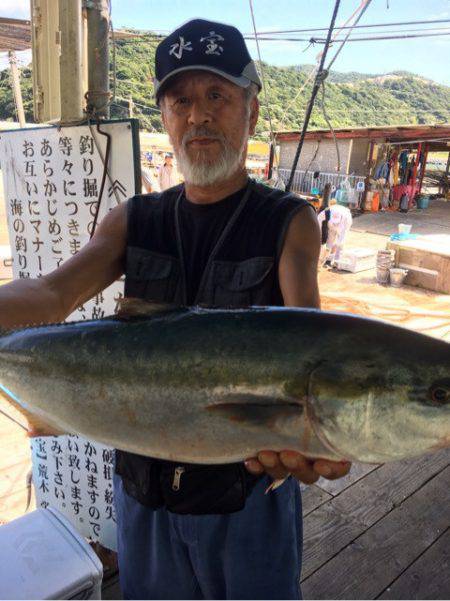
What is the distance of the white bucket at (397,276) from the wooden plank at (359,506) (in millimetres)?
9048

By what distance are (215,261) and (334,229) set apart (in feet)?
41.7

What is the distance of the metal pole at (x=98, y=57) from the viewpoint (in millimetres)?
2781

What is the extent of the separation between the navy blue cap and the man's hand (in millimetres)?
1550

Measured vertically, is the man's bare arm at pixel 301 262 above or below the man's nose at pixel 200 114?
below

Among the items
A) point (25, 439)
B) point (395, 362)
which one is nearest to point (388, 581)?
point (395, 362)

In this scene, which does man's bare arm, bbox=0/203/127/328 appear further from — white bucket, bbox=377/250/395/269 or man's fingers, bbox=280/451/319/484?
white bucket, bbox=377/250/395/269

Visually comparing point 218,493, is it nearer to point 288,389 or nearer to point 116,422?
point 116,422

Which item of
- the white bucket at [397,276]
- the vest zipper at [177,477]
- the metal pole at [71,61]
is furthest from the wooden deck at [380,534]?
the white bucket at [397,276]

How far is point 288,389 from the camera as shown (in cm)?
134

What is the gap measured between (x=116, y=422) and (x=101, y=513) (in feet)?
6.83

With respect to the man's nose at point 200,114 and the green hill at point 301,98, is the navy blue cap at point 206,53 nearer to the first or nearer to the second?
the man's nose at point 200,114

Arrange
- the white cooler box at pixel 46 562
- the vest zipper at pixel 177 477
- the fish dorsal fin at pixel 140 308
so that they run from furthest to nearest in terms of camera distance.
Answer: the white cooler box at pixel 46 562 → the vest zipper at pixel 177 477 → the fish dorsal fin at pixel 140 308

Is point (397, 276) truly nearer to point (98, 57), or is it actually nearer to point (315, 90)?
point (315, 90)

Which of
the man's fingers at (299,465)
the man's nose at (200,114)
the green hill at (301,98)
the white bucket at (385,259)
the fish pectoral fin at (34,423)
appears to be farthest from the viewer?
the green hill at (301,98)
